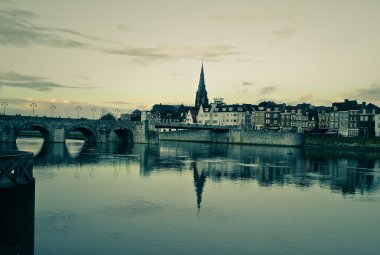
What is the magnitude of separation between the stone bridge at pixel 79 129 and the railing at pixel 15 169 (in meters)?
84.5

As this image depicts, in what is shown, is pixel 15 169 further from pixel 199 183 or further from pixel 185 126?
pixel 185 126

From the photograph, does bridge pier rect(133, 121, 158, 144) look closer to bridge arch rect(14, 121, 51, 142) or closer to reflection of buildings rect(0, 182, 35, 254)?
bridge arch rect(14, 121, 51, 142)

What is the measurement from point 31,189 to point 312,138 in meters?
120

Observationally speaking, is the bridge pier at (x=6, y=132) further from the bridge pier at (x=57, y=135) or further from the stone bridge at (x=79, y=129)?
the bridge pier at (x=57, y=135)

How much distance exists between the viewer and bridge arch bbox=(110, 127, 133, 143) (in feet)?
431

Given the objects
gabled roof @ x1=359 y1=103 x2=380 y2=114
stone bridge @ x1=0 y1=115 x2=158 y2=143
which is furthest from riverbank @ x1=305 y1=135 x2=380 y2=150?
stone bridge @ x1=0 y1=115 x2=158 y2=143

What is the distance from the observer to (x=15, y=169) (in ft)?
81.1

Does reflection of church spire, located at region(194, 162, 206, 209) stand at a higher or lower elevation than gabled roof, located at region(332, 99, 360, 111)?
lower

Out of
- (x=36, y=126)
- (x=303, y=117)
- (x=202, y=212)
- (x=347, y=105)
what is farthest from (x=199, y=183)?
(x=303, y=117)

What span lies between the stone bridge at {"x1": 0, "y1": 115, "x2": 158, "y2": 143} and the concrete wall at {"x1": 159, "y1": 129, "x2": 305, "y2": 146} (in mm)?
26552

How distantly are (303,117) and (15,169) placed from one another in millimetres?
155553

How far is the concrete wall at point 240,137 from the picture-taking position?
135125 mm

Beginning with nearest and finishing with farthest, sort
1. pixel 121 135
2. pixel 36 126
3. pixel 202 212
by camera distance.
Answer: pixel 202 212, pixel 36 126, pixel 121 135

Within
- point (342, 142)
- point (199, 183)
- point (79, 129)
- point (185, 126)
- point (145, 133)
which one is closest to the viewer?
point (199, 183)
